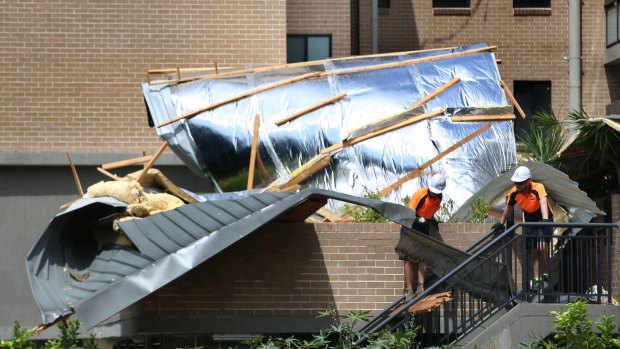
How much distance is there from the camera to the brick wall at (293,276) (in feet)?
62.2

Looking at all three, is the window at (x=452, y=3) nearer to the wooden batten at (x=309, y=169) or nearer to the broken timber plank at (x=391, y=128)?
the broken timber plank at (x=391, y=128)

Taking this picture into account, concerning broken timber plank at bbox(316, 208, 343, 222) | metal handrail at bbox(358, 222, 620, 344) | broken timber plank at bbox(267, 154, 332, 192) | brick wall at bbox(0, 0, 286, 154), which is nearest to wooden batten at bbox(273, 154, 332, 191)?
broken timber plank at bbox(267, 154, 332, 192)

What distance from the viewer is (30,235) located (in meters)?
26.6

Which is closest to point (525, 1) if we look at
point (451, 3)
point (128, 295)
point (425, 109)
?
point (451, 3)

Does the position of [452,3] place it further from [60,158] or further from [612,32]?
[60,158]

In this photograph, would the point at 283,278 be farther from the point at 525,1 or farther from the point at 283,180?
the point at 525,1

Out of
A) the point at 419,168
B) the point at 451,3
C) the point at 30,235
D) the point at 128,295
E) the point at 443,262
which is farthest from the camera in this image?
the point at 451,3

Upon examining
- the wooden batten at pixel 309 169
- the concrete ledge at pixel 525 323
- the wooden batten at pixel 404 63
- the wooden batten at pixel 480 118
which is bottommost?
the concrete ledge at pixel 525 323

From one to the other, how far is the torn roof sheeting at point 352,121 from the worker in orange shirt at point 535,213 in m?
3.69

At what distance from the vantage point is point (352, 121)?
23.2 m

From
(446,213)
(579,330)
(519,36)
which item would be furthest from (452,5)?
(579,330)

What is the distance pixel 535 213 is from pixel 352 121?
571cm

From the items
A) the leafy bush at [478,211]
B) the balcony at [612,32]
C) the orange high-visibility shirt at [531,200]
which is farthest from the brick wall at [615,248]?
the balcony at [612,32]

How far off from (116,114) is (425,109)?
21.9ft
